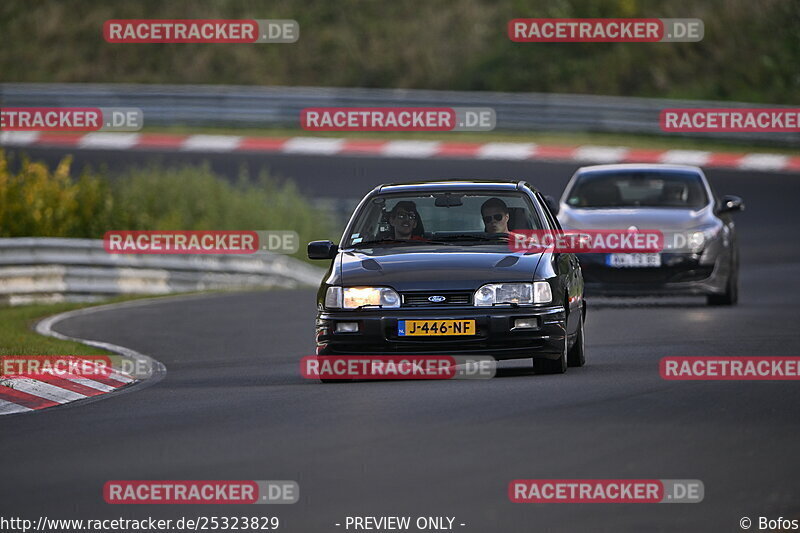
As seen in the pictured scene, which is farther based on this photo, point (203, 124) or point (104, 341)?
point (203, 124)

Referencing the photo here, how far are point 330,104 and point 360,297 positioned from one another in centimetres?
2596

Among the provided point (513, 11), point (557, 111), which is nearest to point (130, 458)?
point (557, 111)

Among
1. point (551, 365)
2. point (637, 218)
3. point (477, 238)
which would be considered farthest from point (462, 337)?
point (637, 218)

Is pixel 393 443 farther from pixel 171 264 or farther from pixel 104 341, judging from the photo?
pixel 171 264

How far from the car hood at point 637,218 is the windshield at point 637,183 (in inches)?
15.7

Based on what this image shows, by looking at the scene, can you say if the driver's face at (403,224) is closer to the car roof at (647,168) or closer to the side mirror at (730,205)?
the side mirror at (730,205)

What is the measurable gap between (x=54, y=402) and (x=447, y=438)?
3.85 meters

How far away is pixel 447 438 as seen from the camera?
31.9ft

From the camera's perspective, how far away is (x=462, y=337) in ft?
40.1

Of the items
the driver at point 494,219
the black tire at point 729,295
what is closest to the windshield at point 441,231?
the driver at point 494,219

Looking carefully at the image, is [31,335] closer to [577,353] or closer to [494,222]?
[494,222]

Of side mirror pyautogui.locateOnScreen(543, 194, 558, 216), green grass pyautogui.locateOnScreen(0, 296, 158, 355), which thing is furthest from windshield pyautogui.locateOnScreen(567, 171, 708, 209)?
green grass pyautogui.locateOnScreen(0, 296, 158, 355)

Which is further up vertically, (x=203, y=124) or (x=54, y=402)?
(x=203, y=124)

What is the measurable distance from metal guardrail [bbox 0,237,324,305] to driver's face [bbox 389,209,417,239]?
9.72 m
